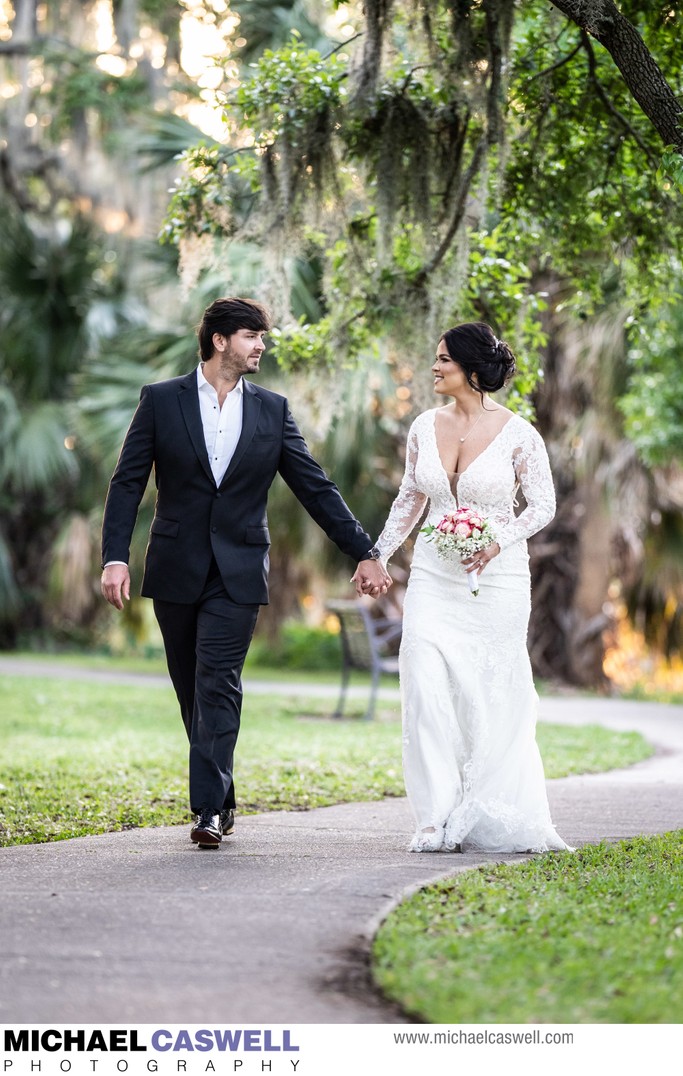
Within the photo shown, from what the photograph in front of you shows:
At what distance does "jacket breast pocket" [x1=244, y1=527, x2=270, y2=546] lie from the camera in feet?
18.7

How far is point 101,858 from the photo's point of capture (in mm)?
5242

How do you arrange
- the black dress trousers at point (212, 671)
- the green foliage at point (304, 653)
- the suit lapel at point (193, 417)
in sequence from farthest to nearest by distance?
the green foliage at point (304, 653)
the suit lapel at point (193, 417)
the black dress trousers at point (212, 671)

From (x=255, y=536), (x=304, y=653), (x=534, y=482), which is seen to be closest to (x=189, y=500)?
(x=255, y=536)

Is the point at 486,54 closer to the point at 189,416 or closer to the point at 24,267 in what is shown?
the point at 189,416

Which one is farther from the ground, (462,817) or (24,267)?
(24,267)

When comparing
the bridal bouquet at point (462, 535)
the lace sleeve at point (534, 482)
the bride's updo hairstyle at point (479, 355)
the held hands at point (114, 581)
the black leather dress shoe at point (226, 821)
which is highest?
the bride's updo hairstyle at point (479, 355)

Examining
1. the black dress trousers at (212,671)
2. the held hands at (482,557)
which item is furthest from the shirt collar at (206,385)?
the held hands at (482,557)

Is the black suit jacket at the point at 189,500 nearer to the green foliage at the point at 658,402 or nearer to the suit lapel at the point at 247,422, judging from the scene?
the suit lapel at the point at 247,422

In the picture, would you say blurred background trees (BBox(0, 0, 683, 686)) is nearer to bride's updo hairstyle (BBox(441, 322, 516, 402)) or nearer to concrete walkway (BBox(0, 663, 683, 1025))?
bride's updo hairstyle (BBox(441, 322, 516, 402))

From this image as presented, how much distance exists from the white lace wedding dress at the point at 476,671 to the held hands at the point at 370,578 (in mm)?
128

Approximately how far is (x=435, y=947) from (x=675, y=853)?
79.0 inches

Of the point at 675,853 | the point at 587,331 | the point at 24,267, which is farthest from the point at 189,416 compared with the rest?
the point at 24,267

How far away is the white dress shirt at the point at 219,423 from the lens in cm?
573

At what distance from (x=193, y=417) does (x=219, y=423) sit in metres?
0.12
